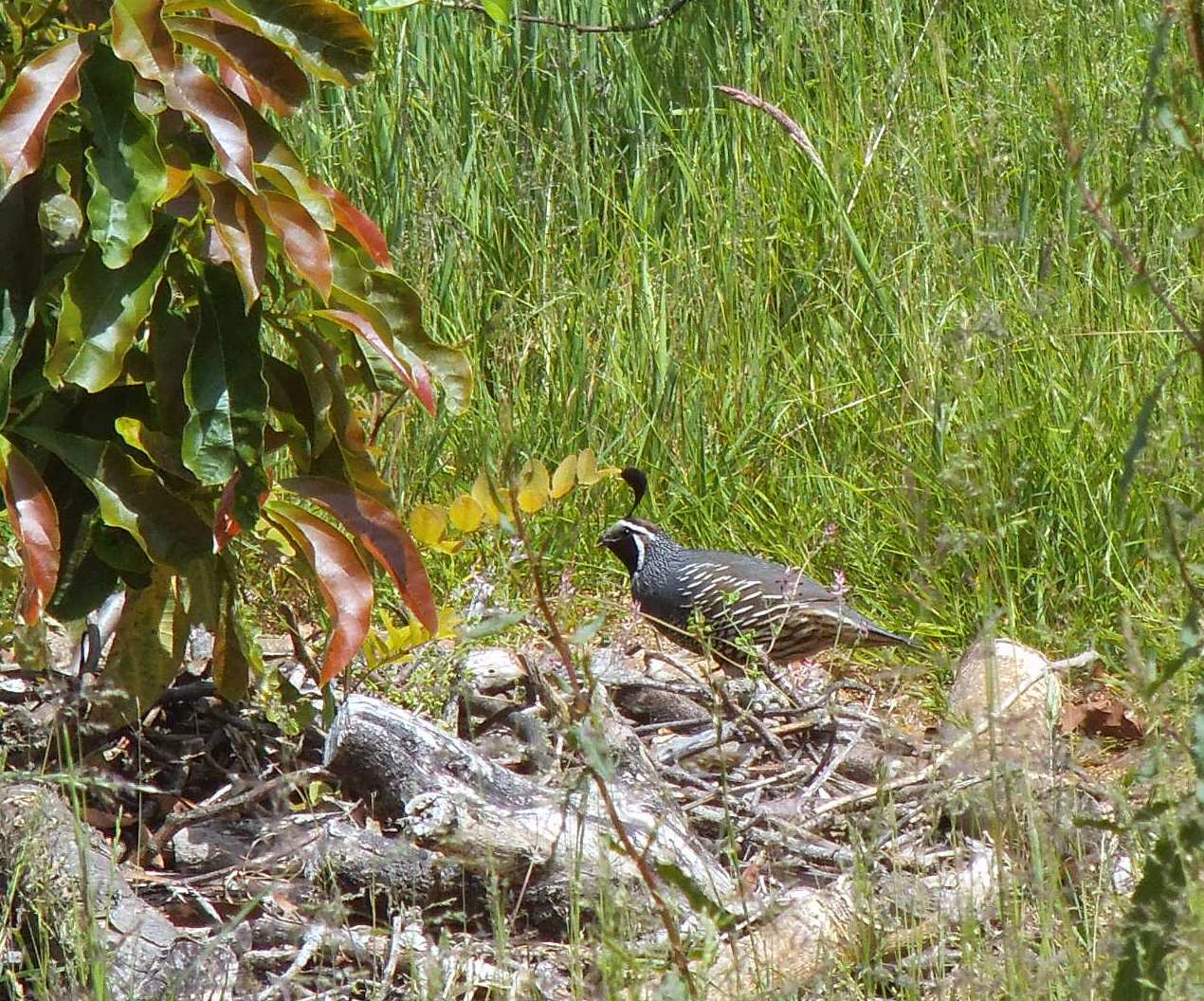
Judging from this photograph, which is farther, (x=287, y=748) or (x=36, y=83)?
(x=287, y=748)

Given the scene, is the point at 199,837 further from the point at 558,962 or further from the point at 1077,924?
the point at 1077,924

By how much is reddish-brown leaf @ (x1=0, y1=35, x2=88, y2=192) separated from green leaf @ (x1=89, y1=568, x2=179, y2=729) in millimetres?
889

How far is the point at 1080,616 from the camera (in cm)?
424

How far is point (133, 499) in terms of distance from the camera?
2660 millimetres

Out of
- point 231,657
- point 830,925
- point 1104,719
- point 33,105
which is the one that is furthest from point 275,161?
point 1104,719

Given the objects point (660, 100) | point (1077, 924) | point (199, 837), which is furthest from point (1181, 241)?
point (199, 837)

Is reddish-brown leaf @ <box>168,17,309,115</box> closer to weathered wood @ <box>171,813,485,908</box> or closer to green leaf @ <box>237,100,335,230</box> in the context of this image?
green leaf @ <box>237,100,335,230</box>

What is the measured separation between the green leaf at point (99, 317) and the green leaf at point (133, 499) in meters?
0.17

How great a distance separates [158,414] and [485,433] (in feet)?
5.90

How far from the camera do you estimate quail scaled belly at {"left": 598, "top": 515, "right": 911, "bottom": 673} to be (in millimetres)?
4398

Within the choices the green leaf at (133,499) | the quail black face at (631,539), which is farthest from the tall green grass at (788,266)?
the green leaf at (133,499)

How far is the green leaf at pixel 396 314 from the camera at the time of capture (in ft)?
8.99

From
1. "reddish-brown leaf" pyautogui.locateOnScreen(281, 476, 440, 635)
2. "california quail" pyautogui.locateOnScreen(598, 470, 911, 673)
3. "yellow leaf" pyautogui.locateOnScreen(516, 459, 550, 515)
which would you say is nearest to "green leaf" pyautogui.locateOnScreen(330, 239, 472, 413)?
"reddish-brown leaf" pyautogui.locateOnScreen(281, 476, 440, 635)

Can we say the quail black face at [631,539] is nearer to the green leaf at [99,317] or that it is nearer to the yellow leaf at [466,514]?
the yellow leaf at [466,514]
